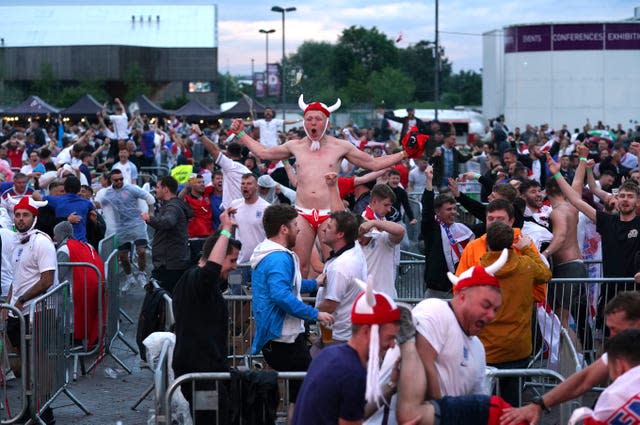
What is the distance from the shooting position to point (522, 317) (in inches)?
313

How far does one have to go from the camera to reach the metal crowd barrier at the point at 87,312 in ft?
35.8

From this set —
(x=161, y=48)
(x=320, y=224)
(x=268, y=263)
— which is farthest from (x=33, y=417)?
(x=161, y=48)

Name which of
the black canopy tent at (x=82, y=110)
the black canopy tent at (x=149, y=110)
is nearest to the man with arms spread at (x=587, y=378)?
the black canopy tent at (x=82, y=110)

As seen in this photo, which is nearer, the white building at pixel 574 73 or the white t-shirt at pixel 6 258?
the white t-shirt at pixel 6 258

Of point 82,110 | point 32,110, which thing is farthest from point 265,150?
point 32,110

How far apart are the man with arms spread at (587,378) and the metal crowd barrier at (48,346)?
15.5 ft

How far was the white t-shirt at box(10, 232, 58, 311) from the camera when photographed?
9883 mm

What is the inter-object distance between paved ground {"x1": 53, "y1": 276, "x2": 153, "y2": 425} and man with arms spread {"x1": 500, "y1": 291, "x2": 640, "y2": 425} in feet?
16.2

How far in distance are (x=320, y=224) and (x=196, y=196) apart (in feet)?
14.1

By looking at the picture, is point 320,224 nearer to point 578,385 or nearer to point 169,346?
point 169,346

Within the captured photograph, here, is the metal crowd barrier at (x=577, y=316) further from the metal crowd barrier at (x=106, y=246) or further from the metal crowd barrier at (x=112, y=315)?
the metal crowd barrier at (x=106, y=246)

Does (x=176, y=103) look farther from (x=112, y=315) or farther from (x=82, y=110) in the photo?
(x=112, y=315)

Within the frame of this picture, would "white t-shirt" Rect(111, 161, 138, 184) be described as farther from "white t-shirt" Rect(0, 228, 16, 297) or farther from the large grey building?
the large grey building

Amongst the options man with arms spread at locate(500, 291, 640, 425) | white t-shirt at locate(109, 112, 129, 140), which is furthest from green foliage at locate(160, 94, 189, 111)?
man with arms spread at locate(500, 291, 640, 425)
